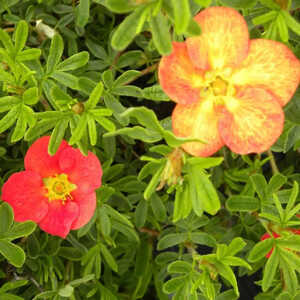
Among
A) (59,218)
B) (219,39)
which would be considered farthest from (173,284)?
(219,39)

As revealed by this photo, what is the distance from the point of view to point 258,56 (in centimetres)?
72

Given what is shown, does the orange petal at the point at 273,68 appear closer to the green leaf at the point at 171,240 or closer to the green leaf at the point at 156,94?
the green leaf at the point at 156,94

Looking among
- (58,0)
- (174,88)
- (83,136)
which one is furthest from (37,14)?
(174,88)

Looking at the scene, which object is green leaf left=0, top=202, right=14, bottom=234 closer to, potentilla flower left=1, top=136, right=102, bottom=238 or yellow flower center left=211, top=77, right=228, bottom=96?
potentilla flower left=1, top=136, right=102, bottom=238

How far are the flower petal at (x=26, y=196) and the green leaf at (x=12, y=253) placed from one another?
8 cm

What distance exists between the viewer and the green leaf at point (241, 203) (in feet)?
3.15

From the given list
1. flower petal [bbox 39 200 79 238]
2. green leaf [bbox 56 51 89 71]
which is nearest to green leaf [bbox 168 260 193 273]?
flower petal [bbox 39 200 79 238]

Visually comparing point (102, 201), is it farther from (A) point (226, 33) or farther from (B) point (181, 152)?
(A) point (226, 33)

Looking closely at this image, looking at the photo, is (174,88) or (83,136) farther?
(83,136)

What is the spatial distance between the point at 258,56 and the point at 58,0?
64cm

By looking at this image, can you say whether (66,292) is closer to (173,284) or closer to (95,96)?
(173,284)

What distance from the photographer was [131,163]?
1.25m

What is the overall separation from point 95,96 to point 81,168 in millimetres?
196

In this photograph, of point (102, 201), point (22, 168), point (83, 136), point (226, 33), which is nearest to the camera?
point (226, 33)
